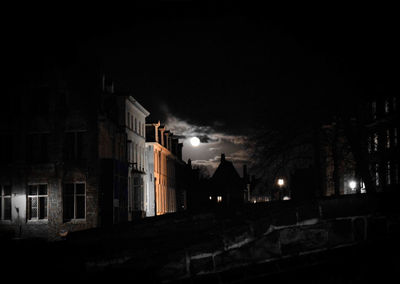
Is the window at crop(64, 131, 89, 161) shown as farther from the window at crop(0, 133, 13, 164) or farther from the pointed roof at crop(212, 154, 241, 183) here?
the pointed roof at crop(212, 154, 241, 183)

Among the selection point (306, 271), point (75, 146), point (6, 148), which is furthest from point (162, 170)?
point (306, 271)

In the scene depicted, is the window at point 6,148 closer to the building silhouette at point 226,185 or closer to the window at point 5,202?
the window at point 5,202

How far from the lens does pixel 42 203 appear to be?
30.5m

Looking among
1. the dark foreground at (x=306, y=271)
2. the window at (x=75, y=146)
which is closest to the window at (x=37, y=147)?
the window at (x=75, y=146)

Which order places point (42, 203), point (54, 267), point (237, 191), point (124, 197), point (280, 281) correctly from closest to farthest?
point (280, 281), point (54, 267), point (42, 203), point (124, 197), point (237, 191)

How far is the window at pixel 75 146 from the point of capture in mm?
30250

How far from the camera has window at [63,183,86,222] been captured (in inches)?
1175

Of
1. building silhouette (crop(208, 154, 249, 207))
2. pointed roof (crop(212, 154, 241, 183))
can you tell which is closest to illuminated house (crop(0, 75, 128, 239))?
building silhouette (crop(208, 154, 249, 207))

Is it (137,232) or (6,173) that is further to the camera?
(6,173)

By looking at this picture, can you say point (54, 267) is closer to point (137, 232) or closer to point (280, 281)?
point (137, 232)

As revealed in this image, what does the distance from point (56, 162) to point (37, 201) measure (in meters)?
2.96

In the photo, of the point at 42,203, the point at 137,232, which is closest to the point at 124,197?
the point at 42,203

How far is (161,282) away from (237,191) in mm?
79777

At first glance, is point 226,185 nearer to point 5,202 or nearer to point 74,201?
point 74,201
